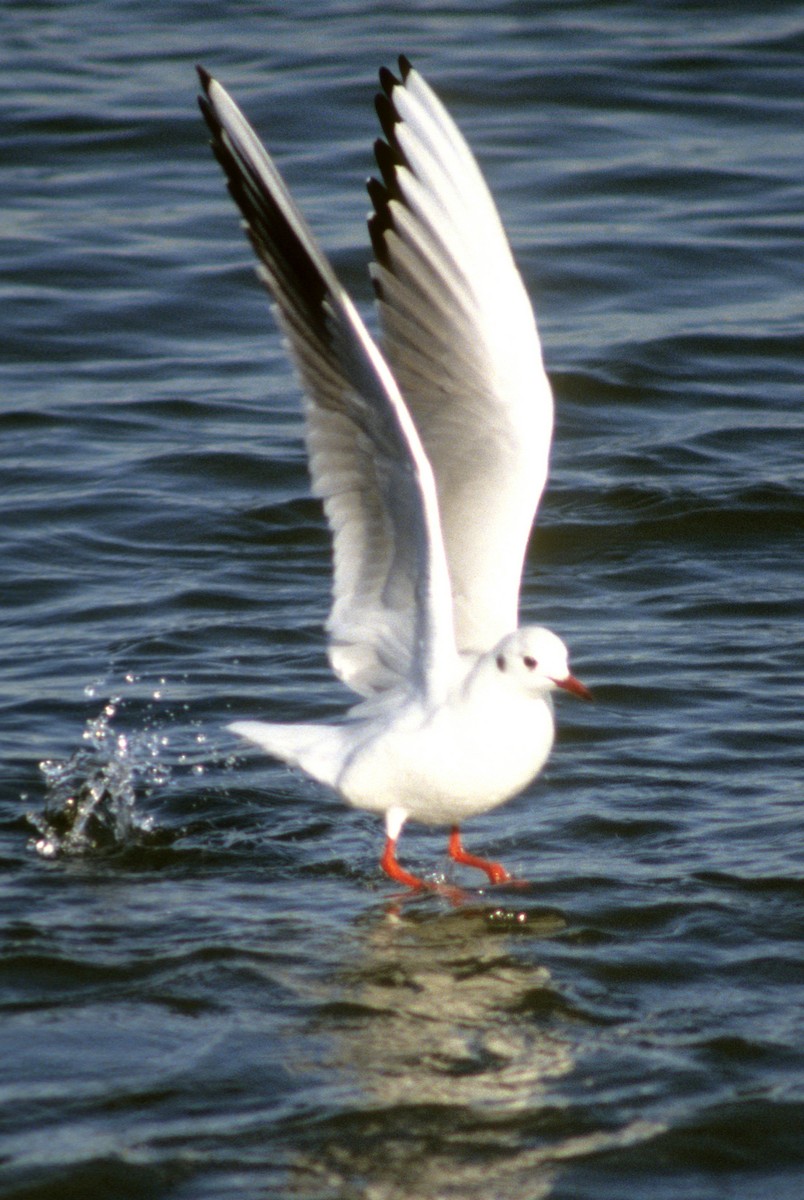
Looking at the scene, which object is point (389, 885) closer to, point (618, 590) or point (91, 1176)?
point (91, 1176)

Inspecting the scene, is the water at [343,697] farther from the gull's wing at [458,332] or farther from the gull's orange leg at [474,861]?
the gull's wing at [458,332]

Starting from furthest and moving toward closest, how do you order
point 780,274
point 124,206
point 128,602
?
point 124,206 < point 780,274 < point 128,602

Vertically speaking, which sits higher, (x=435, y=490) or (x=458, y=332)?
(x=458, y=332)

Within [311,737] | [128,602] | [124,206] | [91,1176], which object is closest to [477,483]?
[311,737]

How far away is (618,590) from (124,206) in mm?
6868

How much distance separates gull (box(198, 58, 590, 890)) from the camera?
573 cm

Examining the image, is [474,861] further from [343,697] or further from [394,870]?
[343,697]

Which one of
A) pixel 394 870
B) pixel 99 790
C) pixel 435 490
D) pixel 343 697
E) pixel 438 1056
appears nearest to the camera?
pixel 438 1056

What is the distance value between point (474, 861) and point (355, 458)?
53.7 inches

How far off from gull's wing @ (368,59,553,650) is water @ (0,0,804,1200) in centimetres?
118

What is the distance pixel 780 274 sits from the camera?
13.4 metres

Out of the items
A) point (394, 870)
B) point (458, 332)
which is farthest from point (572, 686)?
point (458, 332)

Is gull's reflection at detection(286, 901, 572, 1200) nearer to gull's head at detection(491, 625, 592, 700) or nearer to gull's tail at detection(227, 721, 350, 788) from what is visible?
gull's tail at detection(227, 721, 350, 788)

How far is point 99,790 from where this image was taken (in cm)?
672
